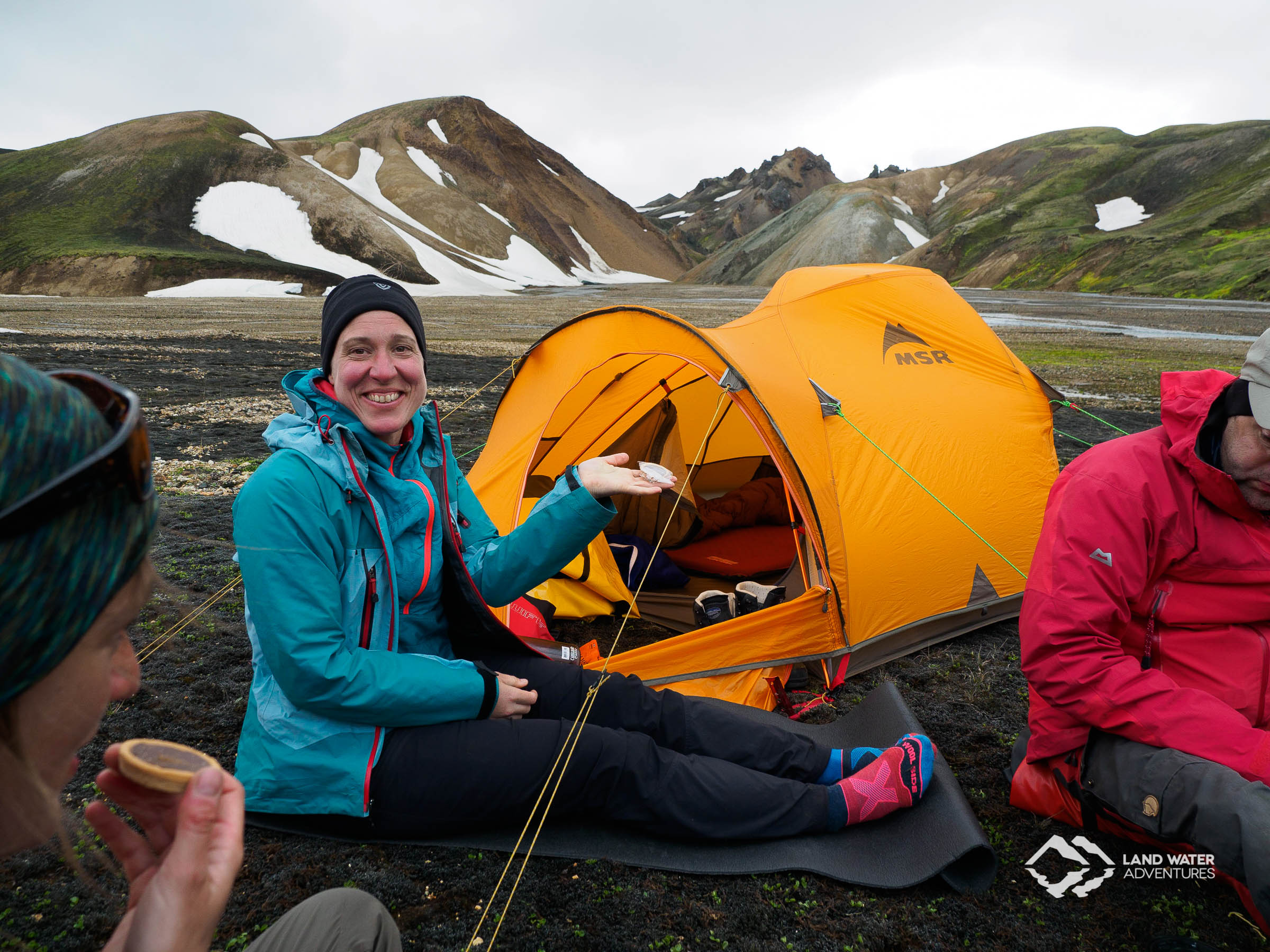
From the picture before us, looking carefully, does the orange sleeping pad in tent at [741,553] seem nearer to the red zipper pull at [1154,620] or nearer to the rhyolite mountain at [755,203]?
the red zipper pull at [1154,620]

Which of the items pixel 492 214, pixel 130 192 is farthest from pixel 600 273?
pixel 130 192

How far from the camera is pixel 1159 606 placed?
9.36ft

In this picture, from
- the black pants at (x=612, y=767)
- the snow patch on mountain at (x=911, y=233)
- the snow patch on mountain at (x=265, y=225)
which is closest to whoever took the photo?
the black pants at (x=612, y=767)

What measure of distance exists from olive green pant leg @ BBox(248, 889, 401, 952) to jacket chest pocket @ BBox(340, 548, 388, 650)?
3.74ft

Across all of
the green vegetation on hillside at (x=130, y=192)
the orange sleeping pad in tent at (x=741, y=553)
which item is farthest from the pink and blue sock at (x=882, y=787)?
the green vegetation on hillside at (x=130, y=192)

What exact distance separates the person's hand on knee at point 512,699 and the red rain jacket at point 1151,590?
1.88 meters

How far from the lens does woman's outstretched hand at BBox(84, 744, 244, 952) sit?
901mm

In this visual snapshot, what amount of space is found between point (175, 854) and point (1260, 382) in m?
3.23

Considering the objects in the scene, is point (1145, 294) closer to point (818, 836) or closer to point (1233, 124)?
point (1233, 124)

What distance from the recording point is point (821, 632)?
444 centimetres

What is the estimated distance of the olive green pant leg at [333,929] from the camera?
1.43 metres

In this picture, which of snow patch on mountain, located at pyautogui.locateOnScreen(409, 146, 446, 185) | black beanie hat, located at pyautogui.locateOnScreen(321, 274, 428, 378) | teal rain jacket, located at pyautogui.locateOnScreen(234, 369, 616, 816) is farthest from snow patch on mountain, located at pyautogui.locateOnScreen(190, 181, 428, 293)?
teal rain jacket, located at pyautogui.locateOnScreen(234, 369, 616, 816)

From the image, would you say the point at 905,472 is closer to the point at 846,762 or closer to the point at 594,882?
the point at 846,762

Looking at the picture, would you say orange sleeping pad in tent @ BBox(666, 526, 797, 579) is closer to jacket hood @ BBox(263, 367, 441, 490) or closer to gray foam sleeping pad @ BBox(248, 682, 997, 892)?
gray foam sleeping pad @ BBox(248, 682, 997, 892)
